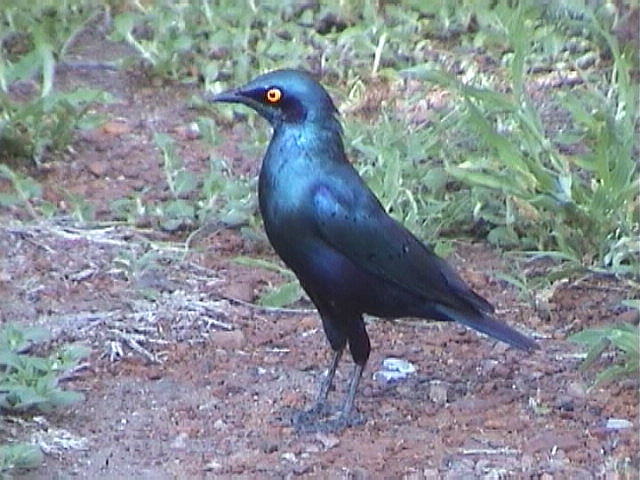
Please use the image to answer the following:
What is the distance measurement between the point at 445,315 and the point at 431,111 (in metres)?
2.21

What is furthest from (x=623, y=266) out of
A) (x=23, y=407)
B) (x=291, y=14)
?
(x=291, y=14)

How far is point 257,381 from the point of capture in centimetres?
490

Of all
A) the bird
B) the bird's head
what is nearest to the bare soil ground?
the bird

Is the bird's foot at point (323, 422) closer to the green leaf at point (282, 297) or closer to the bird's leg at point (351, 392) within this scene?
the bird's leg at point (351, 392)

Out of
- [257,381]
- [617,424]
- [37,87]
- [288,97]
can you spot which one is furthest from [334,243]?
[37,87]

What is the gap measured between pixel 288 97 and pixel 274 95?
0.04 metres

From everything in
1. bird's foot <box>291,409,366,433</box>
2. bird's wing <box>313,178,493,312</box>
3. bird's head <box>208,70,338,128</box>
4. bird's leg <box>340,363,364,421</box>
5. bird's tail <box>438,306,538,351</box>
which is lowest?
bird's foot <box>291,409,366,433</box>

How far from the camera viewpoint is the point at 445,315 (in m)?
4.66

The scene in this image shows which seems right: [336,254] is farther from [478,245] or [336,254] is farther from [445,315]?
[478,245]

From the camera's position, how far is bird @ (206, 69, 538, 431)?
449cm

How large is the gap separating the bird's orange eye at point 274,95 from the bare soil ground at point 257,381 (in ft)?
2.53

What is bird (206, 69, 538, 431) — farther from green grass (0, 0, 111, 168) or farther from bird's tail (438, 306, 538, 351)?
green grass (0, 0, 111, 168)

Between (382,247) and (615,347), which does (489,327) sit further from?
(615,347)

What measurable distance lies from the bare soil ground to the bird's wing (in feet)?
1.02
